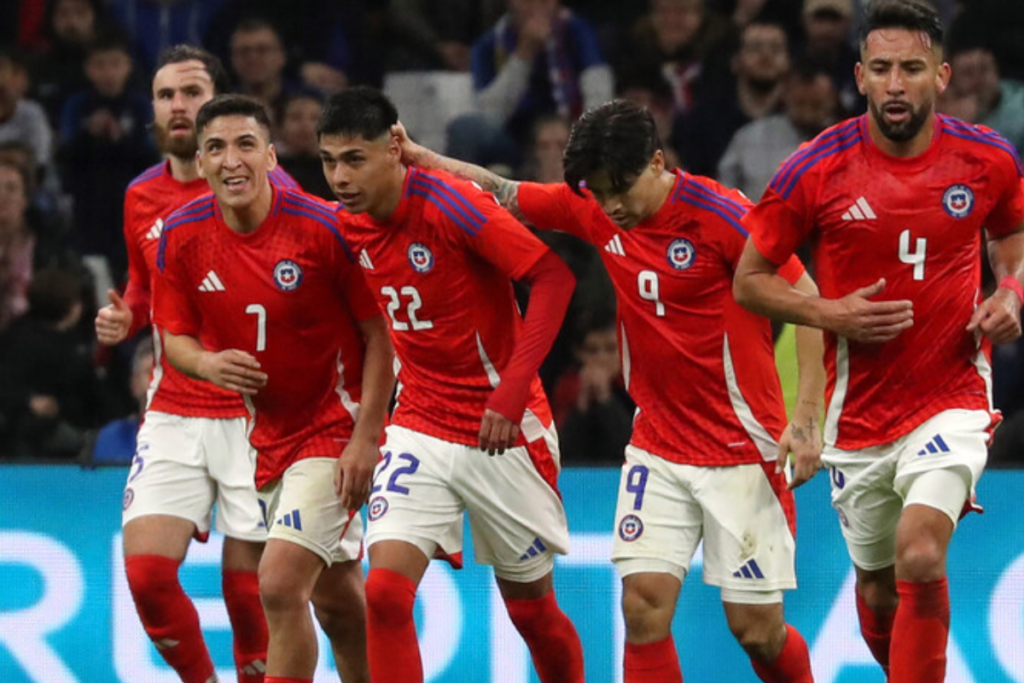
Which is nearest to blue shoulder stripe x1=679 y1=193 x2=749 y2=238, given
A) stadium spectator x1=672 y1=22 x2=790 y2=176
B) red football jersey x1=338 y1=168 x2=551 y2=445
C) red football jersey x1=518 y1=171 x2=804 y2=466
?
red football jersey x1=518 y1=171 x2=804 y2=466

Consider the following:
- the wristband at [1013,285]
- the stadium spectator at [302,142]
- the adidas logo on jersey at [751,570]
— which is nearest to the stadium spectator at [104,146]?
the stadium spectator at [302,142]

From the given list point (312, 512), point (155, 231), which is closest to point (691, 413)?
point (312, 512)

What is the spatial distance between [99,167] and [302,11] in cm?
121

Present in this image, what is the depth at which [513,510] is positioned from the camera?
5.78 meters

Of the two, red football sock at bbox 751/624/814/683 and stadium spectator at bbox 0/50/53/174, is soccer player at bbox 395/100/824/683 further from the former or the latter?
stadium spectator at bbox 0/50/53/174

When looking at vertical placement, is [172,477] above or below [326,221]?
below

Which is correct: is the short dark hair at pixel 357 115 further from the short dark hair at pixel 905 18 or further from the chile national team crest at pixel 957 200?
the chile national team crest at pixel 957 200

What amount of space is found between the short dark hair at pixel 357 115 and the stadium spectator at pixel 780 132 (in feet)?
10.2

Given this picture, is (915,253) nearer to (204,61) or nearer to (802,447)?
(802,447)

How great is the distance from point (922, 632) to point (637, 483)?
0.95 meters

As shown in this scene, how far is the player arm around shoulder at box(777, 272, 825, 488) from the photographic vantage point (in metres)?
5.23

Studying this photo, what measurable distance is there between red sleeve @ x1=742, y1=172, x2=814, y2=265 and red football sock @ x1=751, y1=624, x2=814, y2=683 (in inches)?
45.8

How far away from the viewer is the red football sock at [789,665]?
562 cm

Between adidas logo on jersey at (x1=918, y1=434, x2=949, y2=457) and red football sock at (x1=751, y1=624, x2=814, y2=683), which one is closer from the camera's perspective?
adidas logo on jersey at (x1=918, y1=434, x2=949, y2=457)
